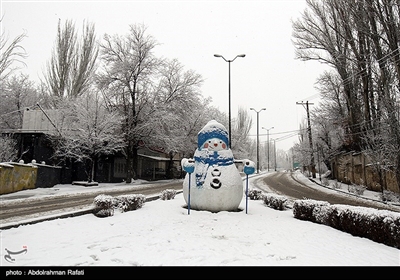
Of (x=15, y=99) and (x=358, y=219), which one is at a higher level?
(x=15, y=99)

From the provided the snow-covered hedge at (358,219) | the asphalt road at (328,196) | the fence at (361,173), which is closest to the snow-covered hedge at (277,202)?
the asphalt road at (328,196)

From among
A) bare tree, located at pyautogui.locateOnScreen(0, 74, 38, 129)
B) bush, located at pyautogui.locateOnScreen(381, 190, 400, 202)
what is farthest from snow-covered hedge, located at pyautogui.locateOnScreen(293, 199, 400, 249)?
bare tree, located at pyautogui.locateOnScreen(0, 74, 38, 129)

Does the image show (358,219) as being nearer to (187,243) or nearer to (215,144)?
(187,243)

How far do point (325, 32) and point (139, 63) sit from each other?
696 inches

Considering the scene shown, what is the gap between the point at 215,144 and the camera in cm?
866

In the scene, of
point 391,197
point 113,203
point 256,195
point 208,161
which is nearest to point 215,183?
point 208,161

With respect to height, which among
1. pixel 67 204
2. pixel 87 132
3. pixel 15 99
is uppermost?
pixel 15 99

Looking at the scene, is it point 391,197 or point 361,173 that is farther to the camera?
point 361,173

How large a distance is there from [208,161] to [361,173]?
18581 mm

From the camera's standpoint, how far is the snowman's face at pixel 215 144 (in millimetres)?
8680

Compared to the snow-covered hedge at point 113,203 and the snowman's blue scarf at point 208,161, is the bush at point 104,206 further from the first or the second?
the snowman's blue scarf at point 208,161

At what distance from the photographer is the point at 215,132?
8836 mm
